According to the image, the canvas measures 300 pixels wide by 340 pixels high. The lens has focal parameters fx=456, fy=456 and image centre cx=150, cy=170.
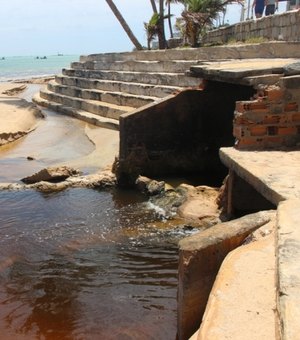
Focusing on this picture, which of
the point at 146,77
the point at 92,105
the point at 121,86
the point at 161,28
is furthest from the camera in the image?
the point at 161,28

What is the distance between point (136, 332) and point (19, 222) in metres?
3.15

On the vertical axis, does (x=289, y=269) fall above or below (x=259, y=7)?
below

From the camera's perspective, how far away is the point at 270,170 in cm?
445

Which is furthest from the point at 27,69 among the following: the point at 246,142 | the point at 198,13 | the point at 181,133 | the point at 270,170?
the point at 270,170

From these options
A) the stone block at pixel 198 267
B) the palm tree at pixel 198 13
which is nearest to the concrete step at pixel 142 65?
the palm tree at pixel 198 13

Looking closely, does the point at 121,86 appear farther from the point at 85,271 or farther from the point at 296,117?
the point at 85,271

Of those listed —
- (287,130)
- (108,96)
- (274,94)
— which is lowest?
A: (108,96)

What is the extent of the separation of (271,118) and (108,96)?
981 cm

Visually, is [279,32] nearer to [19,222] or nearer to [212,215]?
[212,215]

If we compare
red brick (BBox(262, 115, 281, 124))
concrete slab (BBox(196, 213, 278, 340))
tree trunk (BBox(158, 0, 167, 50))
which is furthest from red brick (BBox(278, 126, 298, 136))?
tree trunk (BBox(158, 0, 167, 50))

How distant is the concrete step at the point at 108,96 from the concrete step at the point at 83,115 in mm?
653

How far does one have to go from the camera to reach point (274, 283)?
2.56 metres

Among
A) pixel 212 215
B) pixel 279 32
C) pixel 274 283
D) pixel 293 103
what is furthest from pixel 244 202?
pixel 279 32

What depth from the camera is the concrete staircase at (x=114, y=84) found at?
12672mm
